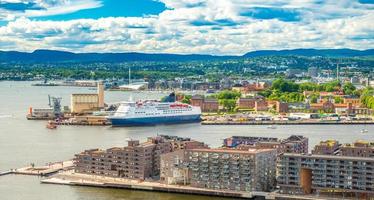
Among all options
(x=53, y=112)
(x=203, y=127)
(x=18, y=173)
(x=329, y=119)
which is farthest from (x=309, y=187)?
(x=53, y=112)

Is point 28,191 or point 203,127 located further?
point 203,127

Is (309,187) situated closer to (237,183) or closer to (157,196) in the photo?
(237,183)

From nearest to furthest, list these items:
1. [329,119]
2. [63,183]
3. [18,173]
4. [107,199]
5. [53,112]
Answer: [107,199], [63,183], [18,173], [329,119], [53,112]

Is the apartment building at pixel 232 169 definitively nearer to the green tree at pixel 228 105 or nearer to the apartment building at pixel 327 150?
the apartment building at pixel 327 150

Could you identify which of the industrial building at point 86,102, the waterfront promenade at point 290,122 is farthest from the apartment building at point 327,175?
the industrial building at point 86,102

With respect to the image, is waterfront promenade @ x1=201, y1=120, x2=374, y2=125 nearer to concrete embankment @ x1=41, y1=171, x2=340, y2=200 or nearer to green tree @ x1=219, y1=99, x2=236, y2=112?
green tree @ x1=219, y1=99, x2=236, y2=112

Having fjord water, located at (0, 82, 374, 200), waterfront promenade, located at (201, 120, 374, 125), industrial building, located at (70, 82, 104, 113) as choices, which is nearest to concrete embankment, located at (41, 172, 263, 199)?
fjord water, located at (0, 82, 374, 200)

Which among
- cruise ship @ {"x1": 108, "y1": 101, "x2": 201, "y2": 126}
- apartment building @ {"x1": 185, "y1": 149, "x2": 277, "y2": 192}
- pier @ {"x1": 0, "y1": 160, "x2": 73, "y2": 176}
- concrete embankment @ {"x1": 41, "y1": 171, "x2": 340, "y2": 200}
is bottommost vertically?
concrete embankment @ {"x1": 41, "y1": 171, "x2": 340, "y2": 200}
